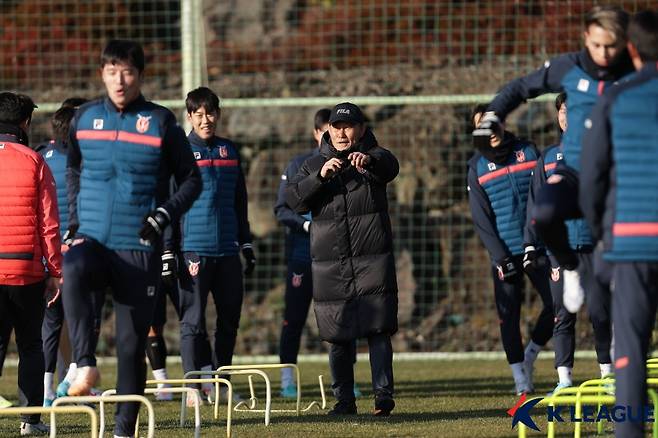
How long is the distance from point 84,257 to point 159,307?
431cm

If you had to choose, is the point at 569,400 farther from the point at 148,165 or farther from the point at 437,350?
the point at 437,350

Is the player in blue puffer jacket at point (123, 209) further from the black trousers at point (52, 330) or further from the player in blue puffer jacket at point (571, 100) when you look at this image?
the black trousers at point (52, 330)

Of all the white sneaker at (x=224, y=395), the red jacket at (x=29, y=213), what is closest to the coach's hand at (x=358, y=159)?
the red jacket at (x=29, y=213)

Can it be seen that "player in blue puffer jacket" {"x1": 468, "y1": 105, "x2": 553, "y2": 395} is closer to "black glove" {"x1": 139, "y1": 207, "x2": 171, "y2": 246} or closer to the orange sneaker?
"black glove" {"x1": 139, "y1": 207, "x2": 171, "y2": 246}

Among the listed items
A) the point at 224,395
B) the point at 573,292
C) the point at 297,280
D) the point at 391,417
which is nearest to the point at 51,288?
the point at 391,417

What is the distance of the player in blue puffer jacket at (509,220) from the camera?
1162 centimetres

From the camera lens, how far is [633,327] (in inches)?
257

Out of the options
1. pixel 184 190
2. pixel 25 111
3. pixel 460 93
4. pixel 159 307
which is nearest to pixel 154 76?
pixel 460 93

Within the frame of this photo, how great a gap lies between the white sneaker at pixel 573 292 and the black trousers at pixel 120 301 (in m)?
2.16

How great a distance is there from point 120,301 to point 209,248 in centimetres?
375

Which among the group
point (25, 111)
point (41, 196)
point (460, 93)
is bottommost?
point (41, 196)

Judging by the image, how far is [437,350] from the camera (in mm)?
17547

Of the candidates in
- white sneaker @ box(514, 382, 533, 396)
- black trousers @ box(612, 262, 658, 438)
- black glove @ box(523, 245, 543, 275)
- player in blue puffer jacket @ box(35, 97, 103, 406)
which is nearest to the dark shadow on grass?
black glove @ box(523, 245, 543, 275)

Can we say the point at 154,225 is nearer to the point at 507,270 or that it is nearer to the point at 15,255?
the point at 15,255
